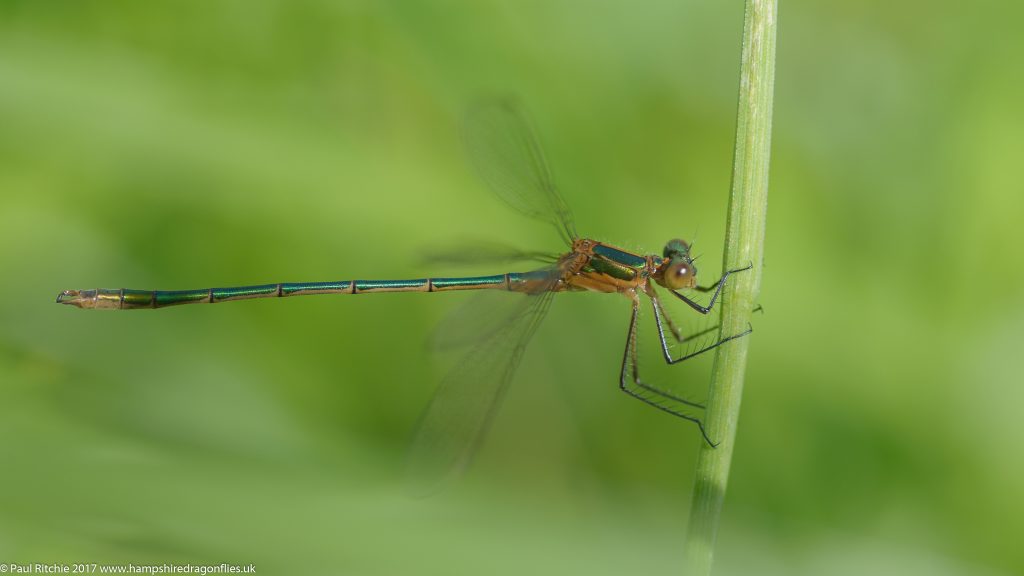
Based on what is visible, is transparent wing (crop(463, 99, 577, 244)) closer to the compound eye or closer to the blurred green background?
the blurred green background

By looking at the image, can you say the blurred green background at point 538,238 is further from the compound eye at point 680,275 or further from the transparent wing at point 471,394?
the compound eye at point 680,275

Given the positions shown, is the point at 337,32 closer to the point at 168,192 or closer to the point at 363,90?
the point at 363,90

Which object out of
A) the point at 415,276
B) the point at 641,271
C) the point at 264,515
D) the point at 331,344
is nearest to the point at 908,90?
the point at 641,271

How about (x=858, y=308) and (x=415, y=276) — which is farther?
(x=415, y=276)

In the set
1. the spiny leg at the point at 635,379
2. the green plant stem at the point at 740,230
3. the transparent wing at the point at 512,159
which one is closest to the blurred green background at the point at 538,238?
the spiny leg at the point at 635,379

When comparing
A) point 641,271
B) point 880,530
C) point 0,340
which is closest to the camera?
point 880,530

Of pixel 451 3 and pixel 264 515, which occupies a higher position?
pixel 451 3
